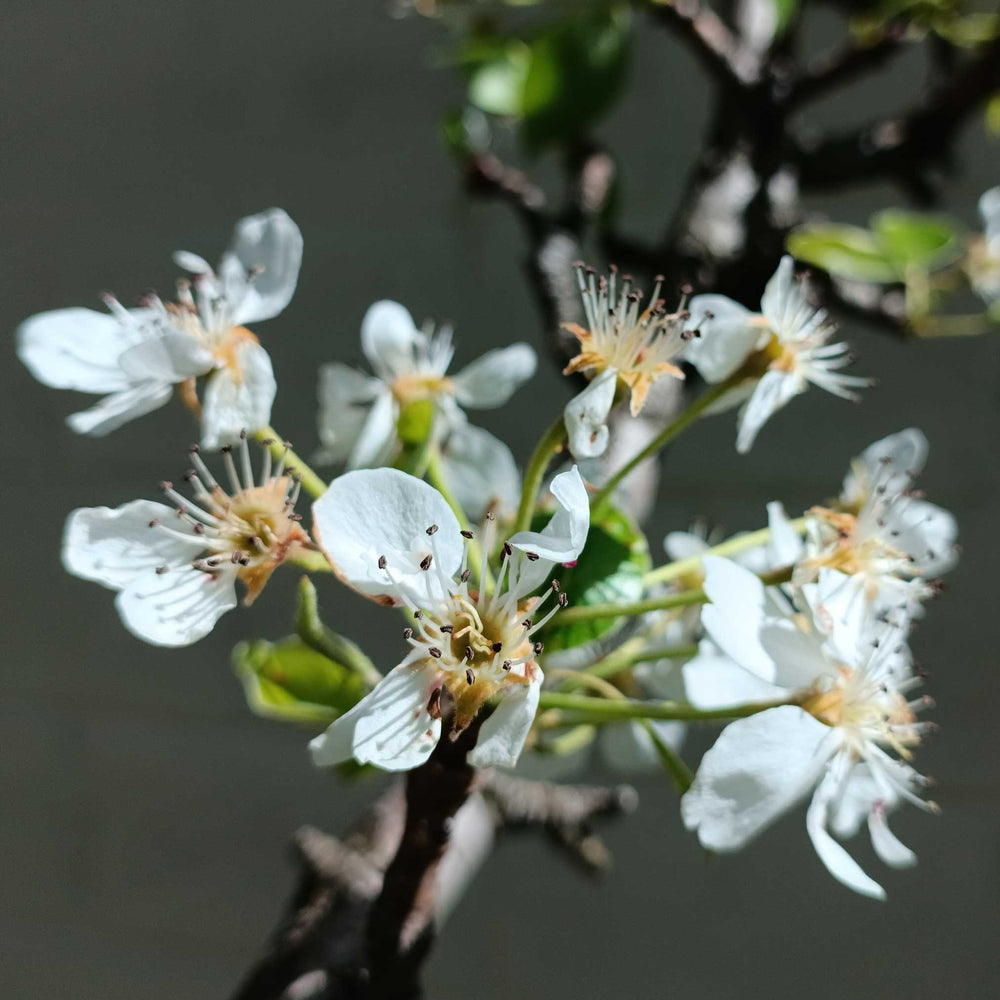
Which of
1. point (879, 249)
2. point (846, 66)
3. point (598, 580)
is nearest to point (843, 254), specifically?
point (879, 249)

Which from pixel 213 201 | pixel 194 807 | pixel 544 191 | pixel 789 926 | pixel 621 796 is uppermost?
pixel 213 201

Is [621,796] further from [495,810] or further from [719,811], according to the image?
[719,811]

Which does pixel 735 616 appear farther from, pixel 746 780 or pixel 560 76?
pixel 560 76

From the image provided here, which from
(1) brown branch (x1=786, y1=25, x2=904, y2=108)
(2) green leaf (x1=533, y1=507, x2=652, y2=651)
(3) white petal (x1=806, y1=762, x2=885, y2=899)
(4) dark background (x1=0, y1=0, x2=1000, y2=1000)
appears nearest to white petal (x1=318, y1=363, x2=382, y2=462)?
(2) green leaf (x1=533, y1=507, x2=652, y2=651)

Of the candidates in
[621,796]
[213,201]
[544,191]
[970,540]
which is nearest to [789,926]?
[970,540]

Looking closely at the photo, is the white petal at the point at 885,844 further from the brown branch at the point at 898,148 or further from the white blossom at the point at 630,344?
the brown branch at the point at 898,148

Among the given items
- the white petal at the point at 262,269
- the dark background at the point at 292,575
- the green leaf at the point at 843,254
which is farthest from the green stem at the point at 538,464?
the dark background at the point at 292,575

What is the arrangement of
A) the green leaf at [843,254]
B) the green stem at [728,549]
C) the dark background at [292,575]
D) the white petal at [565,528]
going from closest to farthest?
the white petal at [565,528] < the green stem at [728,549] < the green leaf at [843,254] < the dark background at [292,575]
